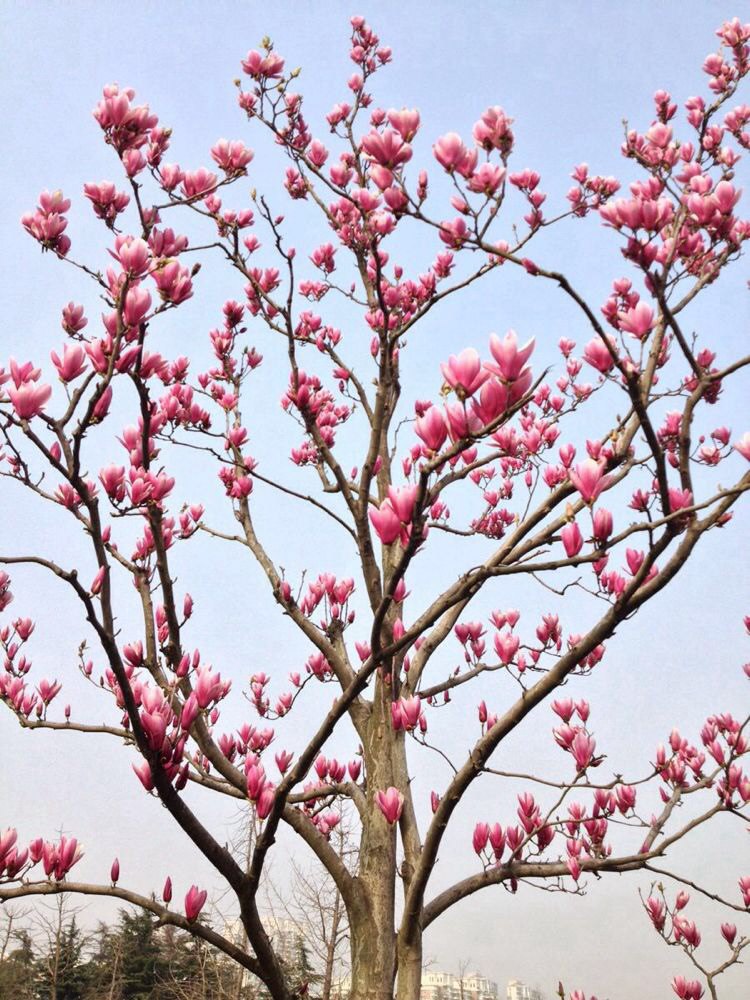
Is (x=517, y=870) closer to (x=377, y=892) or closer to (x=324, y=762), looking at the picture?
(x=377, y=892)

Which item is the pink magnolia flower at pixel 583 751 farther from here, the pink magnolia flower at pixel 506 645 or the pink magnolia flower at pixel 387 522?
the pink magnolia flower at pixel 387 522

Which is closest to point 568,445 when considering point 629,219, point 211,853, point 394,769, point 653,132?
point 653,132

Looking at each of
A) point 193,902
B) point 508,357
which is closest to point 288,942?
point 193,902

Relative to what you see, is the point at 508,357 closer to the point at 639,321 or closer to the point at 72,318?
the point at 639,321

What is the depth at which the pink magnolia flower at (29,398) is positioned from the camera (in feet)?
6.17

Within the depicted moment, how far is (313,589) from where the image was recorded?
13.8ft

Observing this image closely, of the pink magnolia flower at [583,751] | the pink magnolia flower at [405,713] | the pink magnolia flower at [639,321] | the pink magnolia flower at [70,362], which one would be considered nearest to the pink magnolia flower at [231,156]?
the pink magnolia flower at [70,362]

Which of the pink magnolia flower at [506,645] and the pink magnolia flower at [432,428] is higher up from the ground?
the pink magnolia flower at [506,645]

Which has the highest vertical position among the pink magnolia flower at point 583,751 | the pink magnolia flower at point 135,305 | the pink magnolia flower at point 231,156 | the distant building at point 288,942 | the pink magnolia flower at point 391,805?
the pink magnolia flower at point 231,156

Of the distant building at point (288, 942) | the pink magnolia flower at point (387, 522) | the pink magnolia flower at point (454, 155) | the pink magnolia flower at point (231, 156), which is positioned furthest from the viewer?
the distant building at point (288, 942)

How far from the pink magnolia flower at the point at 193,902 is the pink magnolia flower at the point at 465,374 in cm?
177

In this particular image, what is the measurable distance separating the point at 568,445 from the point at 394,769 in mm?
1774

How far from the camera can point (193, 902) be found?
2.32m

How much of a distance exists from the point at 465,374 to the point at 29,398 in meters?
1.11
